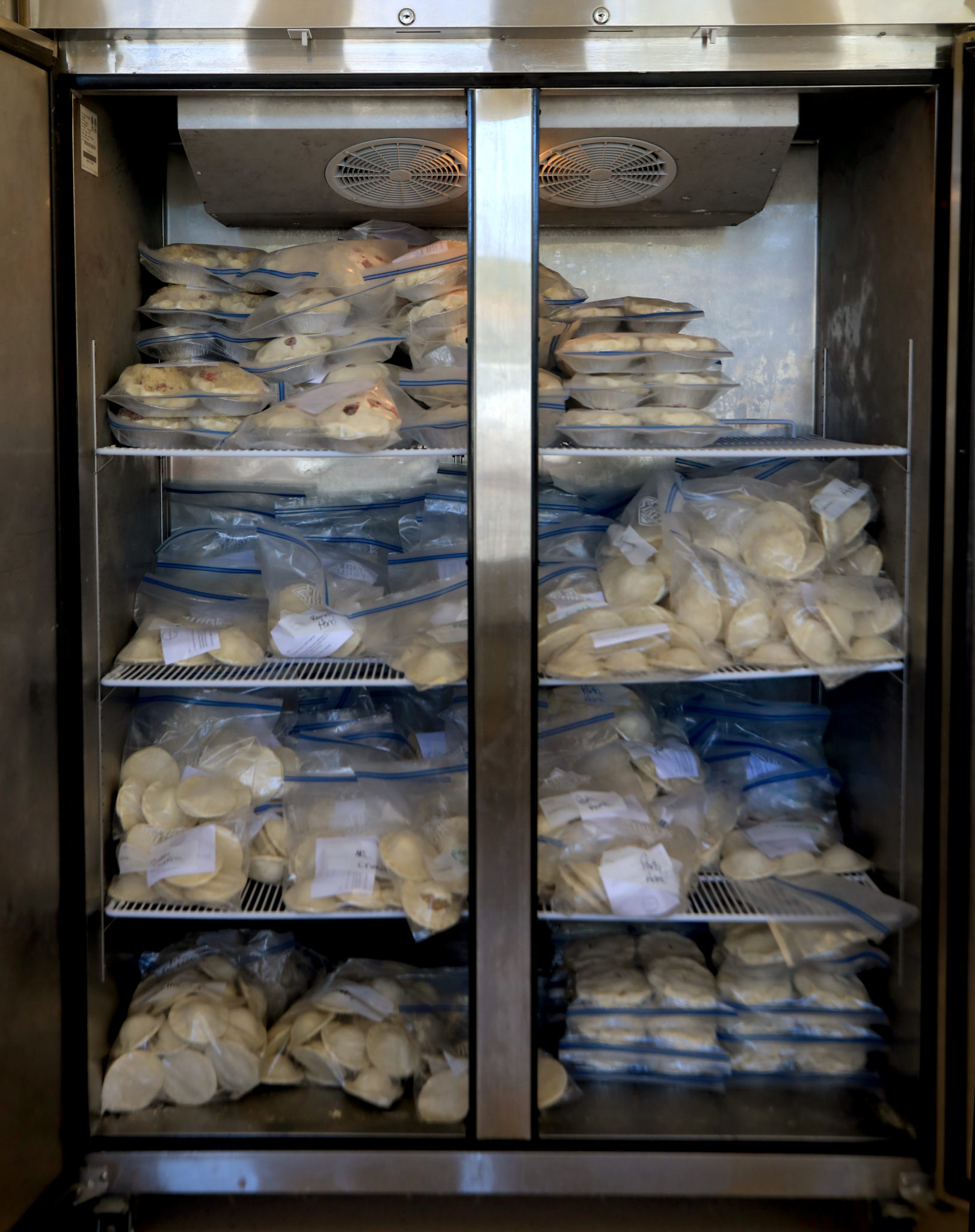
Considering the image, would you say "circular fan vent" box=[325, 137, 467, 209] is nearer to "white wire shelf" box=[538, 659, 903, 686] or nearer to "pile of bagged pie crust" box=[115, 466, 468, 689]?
"pile of bagged pie crust" box=[115, 466, 468, 689]

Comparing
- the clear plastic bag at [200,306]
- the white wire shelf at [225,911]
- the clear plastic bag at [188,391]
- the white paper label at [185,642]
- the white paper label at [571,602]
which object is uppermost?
the clear plastic bag at [200,306]

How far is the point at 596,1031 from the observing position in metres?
1.71

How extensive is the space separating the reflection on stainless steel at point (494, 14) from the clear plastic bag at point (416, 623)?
92cm

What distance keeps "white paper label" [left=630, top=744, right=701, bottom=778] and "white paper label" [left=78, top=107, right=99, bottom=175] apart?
4.70 ft

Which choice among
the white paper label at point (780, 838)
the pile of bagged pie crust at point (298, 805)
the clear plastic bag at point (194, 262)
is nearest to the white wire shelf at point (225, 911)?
the pile of bagged pie crust at point (298, 805)

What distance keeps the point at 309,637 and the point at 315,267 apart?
694mm

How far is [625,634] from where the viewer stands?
1.63 m

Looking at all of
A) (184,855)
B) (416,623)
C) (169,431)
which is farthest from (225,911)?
(169,431)

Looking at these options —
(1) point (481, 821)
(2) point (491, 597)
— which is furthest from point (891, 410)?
(1) point (481, 821)

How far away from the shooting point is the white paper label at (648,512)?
1.82m

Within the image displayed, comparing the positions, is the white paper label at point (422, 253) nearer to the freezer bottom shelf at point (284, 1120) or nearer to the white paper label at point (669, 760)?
the white paper label at point (669, 760)

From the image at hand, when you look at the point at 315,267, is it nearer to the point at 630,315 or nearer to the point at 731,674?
the point at 630,315

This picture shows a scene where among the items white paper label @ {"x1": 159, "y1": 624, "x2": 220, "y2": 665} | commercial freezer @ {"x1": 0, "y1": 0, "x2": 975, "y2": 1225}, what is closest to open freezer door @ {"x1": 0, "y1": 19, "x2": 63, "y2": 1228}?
commercial freezer @ {"x1": 0, "y1": 0, "x2": 975, "y2": 1225}

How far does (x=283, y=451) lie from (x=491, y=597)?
45cm
